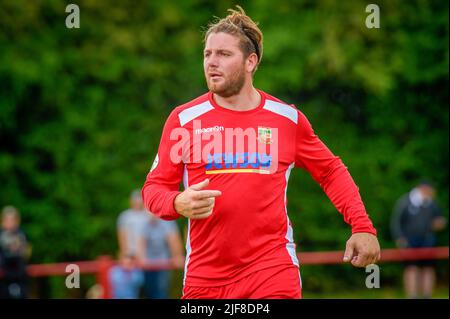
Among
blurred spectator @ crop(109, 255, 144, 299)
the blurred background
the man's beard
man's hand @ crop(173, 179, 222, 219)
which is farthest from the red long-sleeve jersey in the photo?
the blurred background

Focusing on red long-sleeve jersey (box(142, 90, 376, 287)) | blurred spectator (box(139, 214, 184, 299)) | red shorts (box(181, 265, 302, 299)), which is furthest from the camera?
blurred spectator (box(139, 214, 184, 299))

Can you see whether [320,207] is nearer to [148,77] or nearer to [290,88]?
[290,88]

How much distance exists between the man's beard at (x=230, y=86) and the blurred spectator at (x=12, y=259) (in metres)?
8.91

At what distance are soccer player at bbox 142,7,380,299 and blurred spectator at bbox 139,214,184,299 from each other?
864 cm

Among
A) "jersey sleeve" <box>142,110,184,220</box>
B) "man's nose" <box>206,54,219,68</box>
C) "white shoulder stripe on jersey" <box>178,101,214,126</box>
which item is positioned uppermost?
"man's nose" <box>206,54,219,68</box>

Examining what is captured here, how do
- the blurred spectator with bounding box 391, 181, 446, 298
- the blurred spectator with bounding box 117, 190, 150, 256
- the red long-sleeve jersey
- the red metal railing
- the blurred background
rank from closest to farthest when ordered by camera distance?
the red long-sleeve jersey, the red metal railing, the blurred spectator with bounding box 117, 190, 150, 256, the blurred spectator with bounding box 391, 181, 446, 298, the blurred background

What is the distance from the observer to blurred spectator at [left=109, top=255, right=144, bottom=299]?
13295 mm

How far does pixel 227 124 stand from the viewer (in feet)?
19.1

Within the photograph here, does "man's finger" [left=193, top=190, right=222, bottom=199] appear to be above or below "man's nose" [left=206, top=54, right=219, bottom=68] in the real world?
below

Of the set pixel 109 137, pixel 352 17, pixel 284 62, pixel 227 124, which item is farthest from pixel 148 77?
pixel 227 124

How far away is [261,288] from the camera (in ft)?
18.5

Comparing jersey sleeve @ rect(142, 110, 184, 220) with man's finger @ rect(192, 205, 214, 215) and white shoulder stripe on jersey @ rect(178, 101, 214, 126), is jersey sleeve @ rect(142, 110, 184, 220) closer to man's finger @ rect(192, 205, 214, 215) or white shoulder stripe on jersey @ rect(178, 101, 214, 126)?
white shoulder stripe on jersey @ rect(178, 101, 214, 126)

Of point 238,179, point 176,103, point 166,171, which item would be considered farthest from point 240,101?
point 176,103
